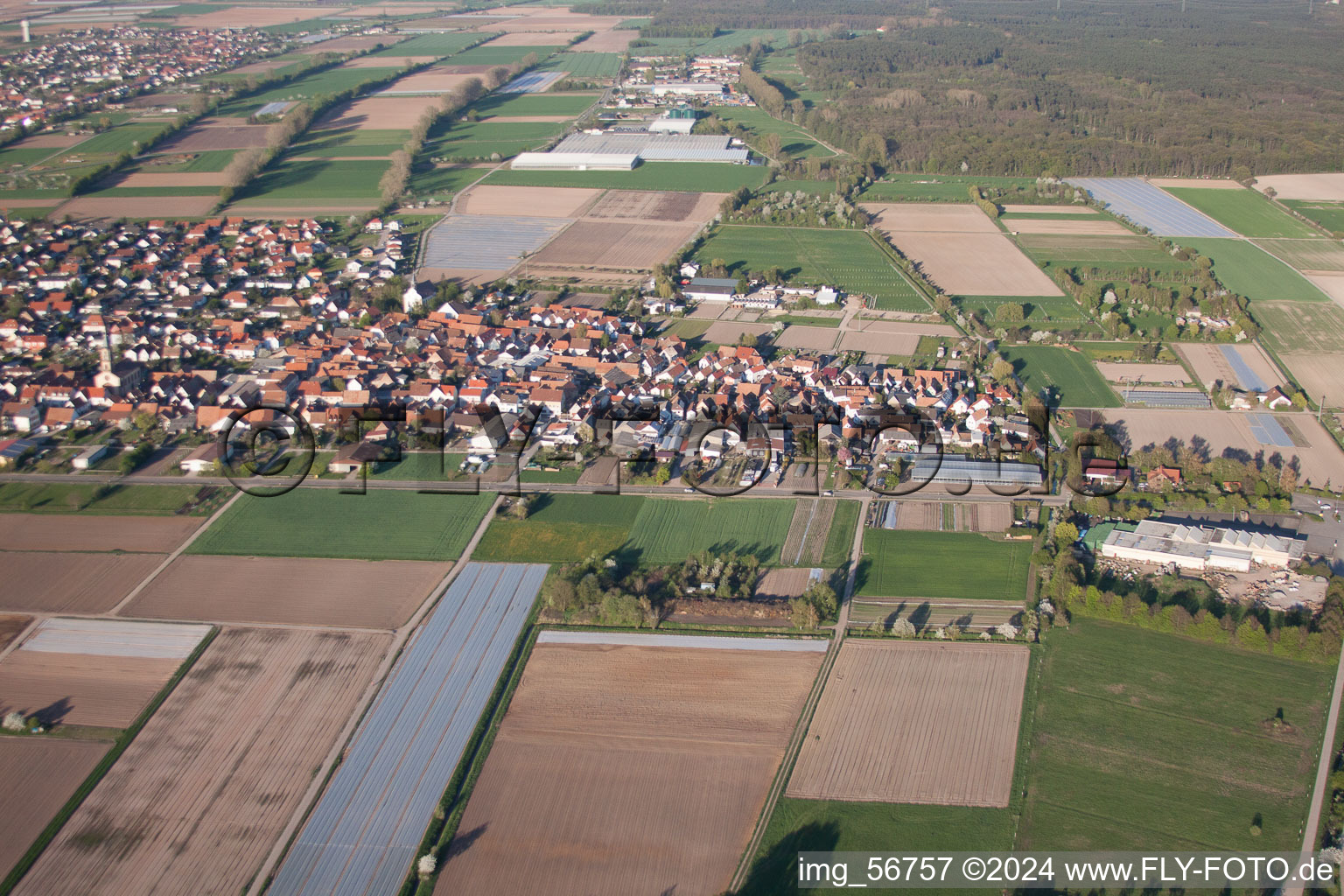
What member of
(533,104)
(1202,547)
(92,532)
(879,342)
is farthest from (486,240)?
(533,104)

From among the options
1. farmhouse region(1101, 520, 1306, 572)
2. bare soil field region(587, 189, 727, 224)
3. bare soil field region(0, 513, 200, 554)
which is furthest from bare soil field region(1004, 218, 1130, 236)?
bare soil field region(0, 513, 200, 554)

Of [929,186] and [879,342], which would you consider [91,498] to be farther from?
[929,186]

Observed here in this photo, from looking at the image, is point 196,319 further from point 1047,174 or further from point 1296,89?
point 1296,89

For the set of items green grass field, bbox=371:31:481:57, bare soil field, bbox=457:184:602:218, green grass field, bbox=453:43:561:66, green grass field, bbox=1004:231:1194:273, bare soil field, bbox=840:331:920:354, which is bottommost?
bare soil field, bbox=840:331:920:354

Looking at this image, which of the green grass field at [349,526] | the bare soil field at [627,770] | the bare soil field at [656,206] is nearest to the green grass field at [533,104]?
the bare soil field at [656,206]

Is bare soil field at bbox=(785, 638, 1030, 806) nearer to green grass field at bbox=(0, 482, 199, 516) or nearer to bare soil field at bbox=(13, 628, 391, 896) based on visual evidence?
bare soil field at bbox=(13, 628, 391, 896)

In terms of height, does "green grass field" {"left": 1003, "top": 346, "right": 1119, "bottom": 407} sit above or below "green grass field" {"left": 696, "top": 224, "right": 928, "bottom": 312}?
below
